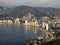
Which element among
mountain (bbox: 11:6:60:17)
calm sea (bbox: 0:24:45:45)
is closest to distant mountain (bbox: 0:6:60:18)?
mountain (bbox: 11:6:60:17)

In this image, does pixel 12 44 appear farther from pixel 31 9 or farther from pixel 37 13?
pixel 31 9

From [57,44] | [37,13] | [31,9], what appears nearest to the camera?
[57,44]

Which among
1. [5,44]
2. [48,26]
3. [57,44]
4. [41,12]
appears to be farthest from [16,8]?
[57,44]

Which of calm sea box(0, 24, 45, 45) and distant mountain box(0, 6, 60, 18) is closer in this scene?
calm sea box(0, 24, 45, 45)

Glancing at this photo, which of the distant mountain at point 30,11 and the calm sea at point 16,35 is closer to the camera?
the calm sea at point 16,35

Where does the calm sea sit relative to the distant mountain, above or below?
below

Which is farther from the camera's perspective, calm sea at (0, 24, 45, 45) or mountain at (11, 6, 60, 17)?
mountain at (11, 6, 60, 17)

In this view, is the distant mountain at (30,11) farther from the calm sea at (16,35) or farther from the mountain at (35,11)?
the calm sea at (16,35)

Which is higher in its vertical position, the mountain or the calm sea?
the mountain

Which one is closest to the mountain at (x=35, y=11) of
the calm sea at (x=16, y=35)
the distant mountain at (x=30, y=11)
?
the distant mountain at (x=30, y=11)

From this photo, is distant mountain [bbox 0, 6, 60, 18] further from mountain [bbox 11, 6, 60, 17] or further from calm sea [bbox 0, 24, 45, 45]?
calm sea [bbox 0, 24, 45, 45]

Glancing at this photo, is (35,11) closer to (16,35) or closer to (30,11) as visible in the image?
(30,11)
